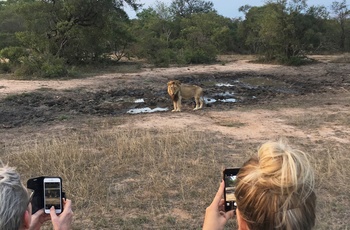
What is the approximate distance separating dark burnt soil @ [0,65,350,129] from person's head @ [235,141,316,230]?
8.83 metres

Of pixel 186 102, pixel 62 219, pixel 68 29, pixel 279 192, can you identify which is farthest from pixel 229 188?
pixel 68 29

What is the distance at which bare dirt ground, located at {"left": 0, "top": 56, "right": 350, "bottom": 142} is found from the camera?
9062 millimetres

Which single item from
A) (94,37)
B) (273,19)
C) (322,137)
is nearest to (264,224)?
(322,137)

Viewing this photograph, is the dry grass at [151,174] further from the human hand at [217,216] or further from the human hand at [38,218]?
the human hand at [217,216]

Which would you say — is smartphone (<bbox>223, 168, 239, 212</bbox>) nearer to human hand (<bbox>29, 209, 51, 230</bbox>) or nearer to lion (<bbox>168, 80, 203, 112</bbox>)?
human hand (<bbox>29, 209, 51, 230</bbox>)

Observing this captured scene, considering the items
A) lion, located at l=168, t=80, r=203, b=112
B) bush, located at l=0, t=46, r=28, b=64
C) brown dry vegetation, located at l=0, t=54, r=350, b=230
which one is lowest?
brown dry vegetation, located at l=0, t=54, r=350, b=230

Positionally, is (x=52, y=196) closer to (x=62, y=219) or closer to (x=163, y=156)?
(x=62, y=219)

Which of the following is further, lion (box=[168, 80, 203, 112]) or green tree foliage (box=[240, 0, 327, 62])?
green tree foliage (box=[240, 0, 327, 62])

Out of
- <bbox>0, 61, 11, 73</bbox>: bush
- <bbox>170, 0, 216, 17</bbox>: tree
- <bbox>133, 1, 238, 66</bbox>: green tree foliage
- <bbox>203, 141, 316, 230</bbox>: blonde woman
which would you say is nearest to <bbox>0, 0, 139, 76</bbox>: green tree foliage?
<bbox>0, 61, 11, 73</bbox>: bush

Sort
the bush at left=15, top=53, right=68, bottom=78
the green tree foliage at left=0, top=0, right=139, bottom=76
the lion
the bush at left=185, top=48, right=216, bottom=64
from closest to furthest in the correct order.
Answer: the lion, the bush at left=15, top=53, right=68, bottom=78, the green tree foliage at left=0, top=0, right=139, bottom=76, the bush at left=185, top=48, right=216, bottom=64

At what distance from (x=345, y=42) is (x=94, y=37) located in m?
24.0

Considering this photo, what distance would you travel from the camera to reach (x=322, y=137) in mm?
7879

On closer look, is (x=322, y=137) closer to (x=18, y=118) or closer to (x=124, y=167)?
(x=124, y=167)

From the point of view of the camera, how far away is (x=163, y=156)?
636 cm
